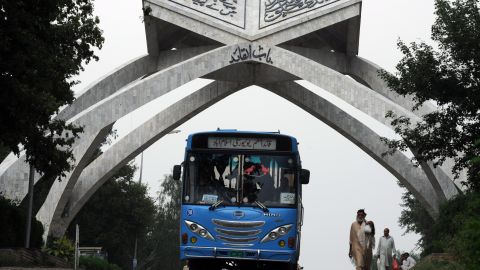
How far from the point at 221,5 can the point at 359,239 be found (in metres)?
29.6

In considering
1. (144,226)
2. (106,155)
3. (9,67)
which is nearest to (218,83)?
(106,155)

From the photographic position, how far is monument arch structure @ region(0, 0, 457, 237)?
42656 millimetres

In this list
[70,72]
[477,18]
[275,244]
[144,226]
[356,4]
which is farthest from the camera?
[144,226]

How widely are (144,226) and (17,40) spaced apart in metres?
40.2

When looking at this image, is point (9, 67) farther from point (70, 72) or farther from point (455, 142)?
point (455, 142)

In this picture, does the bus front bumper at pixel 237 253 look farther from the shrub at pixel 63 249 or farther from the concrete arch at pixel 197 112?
the concrete arch at pixel 197 112

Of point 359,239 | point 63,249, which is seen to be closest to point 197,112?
point 63,249

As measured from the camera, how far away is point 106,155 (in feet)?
155

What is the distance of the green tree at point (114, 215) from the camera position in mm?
55656

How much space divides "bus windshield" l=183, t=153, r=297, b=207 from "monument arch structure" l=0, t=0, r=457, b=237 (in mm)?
22335

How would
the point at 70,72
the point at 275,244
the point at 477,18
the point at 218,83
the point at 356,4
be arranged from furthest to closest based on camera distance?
the point at 218,83 < the point at 356,4 < the point at 477,18 < the point at 70,72 < the point at 275,244

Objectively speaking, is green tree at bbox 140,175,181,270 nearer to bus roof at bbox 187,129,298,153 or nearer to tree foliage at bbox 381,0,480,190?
tree foliage at bbox 381,0,480,190

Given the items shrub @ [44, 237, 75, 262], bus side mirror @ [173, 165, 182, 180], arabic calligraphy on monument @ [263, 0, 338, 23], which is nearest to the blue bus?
bus side mirror @ [173, 165, 182, 180]

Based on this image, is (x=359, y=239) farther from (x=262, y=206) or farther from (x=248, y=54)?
(x=248, y=54)
